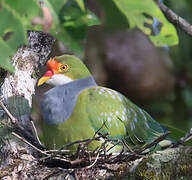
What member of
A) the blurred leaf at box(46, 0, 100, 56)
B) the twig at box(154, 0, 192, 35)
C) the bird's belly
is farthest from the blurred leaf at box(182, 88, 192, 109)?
the blurred leaf at box(46, 0, 100, 56)

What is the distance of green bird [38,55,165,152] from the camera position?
7.69ft

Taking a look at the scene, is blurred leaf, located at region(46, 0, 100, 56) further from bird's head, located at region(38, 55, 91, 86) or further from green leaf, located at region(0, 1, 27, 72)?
bird's head, located at region(38, 55, 91, 86)

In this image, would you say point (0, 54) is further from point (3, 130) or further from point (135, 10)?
point (3, 130)

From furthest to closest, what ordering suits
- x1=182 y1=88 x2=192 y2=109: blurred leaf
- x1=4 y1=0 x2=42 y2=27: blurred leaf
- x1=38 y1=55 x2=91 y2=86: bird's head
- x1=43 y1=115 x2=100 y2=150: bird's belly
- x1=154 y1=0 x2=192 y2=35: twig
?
x1=182 y1=88 x2=192 y2=109: blurred leaf, x1=38 y1=55 x2=91 y2=86: bird's head, x1=154 y1=0 x2=192 y2=35: twig, x1=43 y1=115 x2=100 y2=150: bird's belly, x1=4 y1=0 x2=42 y2=27: blurred leaf

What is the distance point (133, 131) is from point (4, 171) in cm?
82

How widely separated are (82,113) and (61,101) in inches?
6.8

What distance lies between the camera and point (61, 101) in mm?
2475

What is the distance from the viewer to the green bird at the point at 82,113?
234 cm

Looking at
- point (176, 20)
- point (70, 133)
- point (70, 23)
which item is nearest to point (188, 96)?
point (176, 20)

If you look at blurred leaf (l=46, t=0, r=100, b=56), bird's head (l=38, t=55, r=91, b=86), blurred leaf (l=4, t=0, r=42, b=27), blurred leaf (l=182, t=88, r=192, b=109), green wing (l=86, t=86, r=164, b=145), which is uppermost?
blurred leaf (l=4, t=0, r=42, b=27)

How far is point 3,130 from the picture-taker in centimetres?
219

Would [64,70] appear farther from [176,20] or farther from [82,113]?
[176,20]

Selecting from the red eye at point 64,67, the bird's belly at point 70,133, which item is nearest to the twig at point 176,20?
the red eye at point 64,67

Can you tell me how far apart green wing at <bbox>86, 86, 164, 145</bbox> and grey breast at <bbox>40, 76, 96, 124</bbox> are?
8 cm
